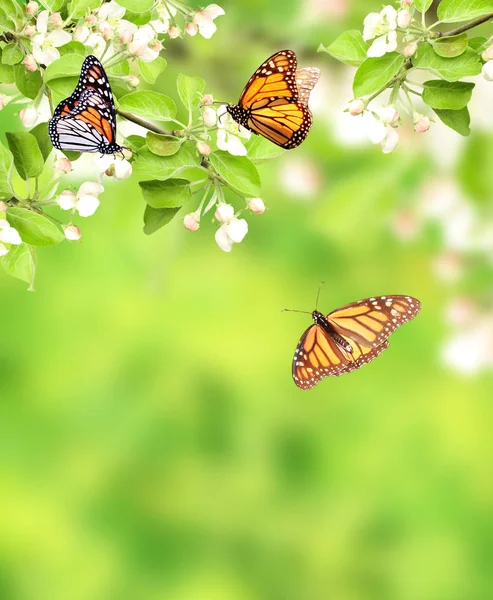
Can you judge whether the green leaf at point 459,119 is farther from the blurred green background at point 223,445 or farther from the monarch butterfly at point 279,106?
the blurred green background at point 223,445

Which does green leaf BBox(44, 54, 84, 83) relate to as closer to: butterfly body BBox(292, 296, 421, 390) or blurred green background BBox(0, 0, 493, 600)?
butterfly body BBox(292, 296, 421, 390)

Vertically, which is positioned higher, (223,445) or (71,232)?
(223,445)

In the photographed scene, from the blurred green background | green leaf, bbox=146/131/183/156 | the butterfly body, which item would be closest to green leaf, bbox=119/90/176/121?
green leaf, bbox=146/131/183/156

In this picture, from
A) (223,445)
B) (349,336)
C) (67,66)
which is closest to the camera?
(67,66)

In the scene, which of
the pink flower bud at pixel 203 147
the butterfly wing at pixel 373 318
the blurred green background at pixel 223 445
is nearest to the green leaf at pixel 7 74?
the pink flower bud at pixel 203 147

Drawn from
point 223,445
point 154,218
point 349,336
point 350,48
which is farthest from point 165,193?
point 223,445

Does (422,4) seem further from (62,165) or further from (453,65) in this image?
(62,165)

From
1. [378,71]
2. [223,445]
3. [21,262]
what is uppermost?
[223,445]
